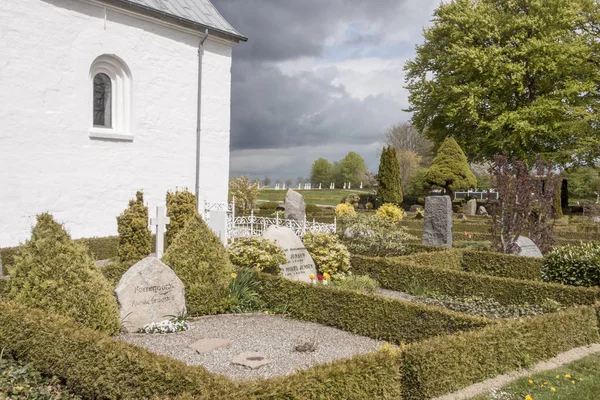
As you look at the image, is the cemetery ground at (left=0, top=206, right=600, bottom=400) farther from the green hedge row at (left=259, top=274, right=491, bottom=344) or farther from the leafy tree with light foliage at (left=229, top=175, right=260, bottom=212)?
the leafy tree with light foliage at (left=229, top=175, right=260, bottom=212)

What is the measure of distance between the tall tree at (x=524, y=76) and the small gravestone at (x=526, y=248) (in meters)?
14.0

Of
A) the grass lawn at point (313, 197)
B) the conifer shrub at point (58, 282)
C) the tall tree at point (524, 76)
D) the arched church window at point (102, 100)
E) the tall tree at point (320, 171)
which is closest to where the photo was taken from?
the conifer shrub at point (58, 282)

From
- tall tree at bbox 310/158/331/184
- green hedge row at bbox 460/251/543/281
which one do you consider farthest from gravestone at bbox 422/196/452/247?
tall tree at bbox 310/158/331/184

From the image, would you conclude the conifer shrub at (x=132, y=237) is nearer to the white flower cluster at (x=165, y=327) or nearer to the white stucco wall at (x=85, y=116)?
the white stucco wall at (x=85, y=116)

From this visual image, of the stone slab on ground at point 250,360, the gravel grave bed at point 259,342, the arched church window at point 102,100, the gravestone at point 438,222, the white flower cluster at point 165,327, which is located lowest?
the gravel grave bed at point 259,342

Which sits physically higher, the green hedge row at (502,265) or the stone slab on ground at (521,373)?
the green hedge row at (502,265)

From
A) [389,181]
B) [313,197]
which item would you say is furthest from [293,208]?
[313,197]

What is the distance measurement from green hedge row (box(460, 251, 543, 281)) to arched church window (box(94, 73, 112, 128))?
32.8 ft

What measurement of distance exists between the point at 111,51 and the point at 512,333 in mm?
12061

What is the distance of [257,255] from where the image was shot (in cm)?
968

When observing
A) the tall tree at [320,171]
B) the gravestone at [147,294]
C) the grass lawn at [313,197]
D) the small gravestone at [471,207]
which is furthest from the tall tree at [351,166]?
the gravestone at [147,294]

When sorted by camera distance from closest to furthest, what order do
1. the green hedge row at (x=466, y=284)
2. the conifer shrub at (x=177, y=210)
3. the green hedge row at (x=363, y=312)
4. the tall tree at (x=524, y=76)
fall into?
1. the green hedge row at (x=363, y=312)
2. the green hedge row at (x=466, y=284)
3. the conifer shrub at (x=177, y=210)
4. the tall tree at (x=524, y=76)

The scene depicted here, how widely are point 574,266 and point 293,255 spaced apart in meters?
5.32

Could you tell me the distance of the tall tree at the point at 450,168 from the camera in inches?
1150
